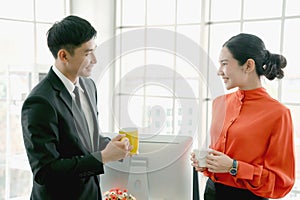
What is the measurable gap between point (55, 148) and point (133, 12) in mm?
2327

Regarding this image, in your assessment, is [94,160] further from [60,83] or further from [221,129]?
[221,129]

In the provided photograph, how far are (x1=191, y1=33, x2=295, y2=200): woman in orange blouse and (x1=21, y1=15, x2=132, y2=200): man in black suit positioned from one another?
1.38ft

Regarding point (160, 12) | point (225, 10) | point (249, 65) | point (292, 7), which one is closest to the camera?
point (249, 65)

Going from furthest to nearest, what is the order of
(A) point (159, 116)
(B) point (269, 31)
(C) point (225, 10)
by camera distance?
(C) point (225, 10), (B) point (269, 31), (A) point (159, 116)

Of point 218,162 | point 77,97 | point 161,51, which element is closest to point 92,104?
point 77,97

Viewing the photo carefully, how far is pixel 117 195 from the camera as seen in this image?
1.50 m

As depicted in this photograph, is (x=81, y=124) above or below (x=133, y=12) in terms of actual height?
below

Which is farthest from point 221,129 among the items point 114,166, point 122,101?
point 122,101

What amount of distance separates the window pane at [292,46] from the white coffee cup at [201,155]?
132 centimetres

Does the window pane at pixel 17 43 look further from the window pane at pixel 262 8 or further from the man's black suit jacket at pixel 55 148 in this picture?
the window pane at pixel 262 8

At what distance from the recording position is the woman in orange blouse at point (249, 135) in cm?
133

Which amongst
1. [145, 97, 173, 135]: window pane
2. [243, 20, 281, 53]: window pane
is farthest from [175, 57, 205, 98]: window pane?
[243, 20, 281, 53]: window pane

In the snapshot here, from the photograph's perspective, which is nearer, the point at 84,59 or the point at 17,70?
the point at 84,59

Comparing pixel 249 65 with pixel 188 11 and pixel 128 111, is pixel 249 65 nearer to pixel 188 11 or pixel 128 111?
pixel 128 111
